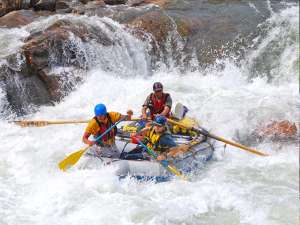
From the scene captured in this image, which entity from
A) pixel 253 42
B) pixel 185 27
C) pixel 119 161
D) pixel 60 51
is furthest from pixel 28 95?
pixel 253 42

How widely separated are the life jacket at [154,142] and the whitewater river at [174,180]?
56cm

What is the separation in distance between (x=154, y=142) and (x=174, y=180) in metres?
0.67

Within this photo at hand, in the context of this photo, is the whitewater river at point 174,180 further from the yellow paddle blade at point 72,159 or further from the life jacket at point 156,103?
the life jacket at point 156,103

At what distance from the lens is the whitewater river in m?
6.63

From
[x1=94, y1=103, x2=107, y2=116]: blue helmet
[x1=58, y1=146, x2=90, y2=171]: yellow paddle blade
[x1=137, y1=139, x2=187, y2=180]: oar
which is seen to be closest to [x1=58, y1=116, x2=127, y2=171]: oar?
[x1=58, y1=146, x2=90, y2=171]: yellow paddle blade

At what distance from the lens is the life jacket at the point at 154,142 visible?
758cm

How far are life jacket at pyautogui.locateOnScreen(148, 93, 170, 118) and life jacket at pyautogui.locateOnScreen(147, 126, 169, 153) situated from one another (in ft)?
3.58

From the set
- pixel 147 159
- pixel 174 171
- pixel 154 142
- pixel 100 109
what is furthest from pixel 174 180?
pixel 100 109

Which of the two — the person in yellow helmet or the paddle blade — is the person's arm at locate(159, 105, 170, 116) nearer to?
the person in yellow helmet

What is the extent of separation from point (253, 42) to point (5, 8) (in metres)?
7.18

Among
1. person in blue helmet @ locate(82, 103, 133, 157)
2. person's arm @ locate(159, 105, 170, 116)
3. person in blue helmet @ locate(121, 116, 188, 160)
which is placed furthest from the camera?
person's arm @ locate(159, 105, 170, 116)

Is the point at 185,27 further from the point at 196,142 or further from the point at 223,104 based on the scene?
the point at 196,142

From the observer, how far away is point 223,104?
10969 mm

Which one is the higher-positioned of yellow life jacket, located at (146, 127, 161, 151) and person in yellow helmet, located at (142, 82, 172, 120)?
person in yellow helmet, located at (142, 82, 172, 120)
